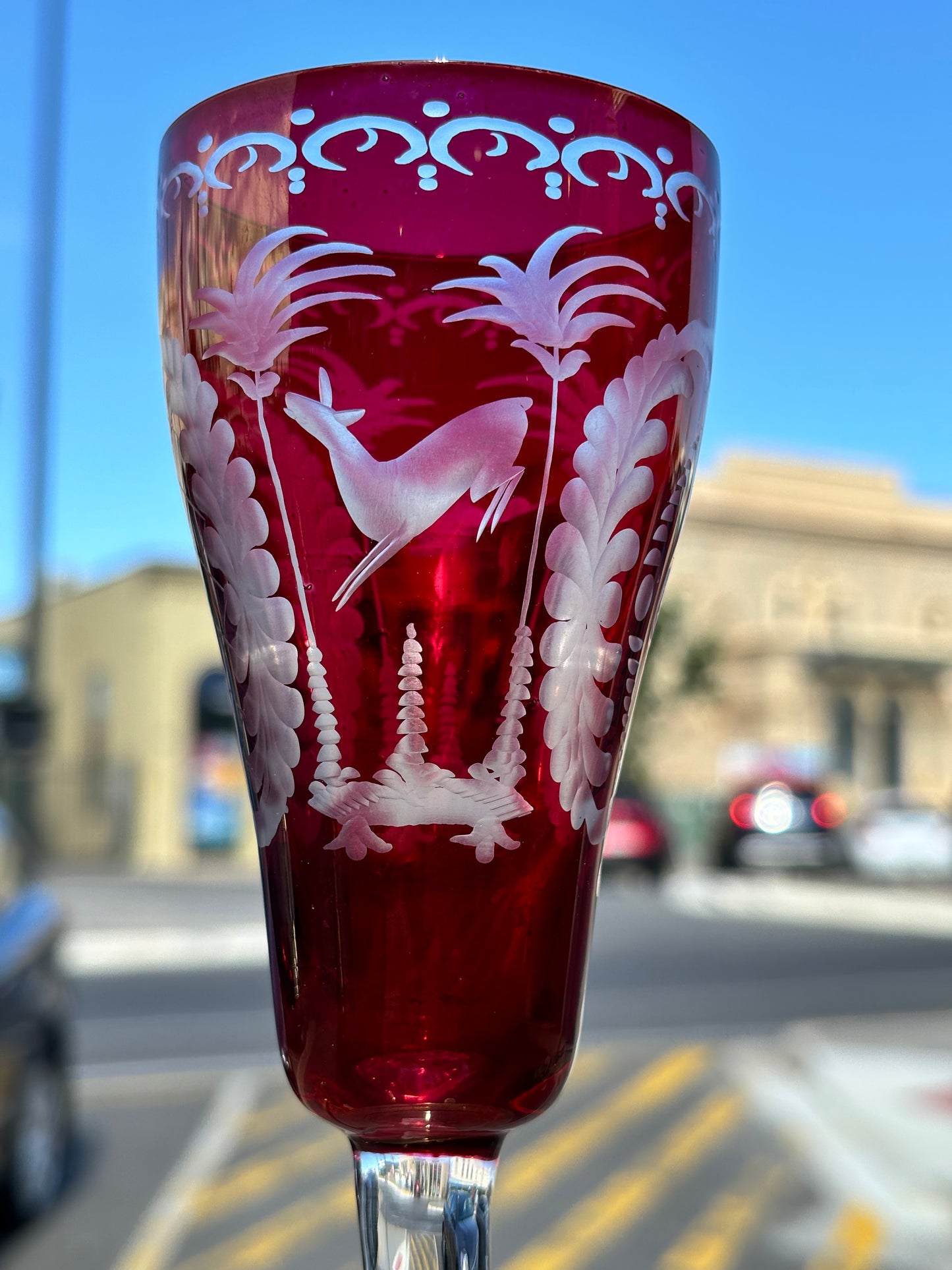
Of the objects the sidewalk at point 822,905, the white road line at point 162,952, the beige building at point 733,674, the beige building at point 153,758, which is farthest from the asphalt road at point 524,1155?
the beige building at point 153,758

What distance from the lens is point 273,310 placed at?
1.46 ft

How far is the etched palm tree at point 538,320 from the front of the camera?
44 centimetres

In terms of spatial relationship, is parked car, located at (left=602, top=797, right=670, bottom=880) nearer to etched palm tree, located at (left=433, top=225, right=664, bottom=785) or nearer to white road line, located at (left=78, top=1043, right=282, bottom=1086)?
white road line, located at (left=78, top=1043, right=282, bottom=1086)

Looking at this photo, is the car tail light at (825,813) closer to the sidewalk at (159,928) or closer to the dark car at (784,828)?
the dark car at (784,828)

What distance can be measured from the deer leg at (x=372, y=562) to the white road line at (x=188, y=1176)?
→ 12.9 ft

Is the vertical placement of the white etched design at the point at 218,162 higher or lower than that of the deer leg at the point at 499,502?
higher

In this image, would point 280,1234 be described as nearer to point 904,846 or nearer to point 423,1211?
point 423,1211

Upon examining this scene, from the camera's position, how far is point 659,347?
0.46 metres

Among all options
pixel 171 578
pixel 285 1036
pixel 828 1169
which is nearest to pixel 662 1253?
pixel 828 1169

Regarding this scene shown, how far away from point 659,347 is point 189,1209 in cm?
451

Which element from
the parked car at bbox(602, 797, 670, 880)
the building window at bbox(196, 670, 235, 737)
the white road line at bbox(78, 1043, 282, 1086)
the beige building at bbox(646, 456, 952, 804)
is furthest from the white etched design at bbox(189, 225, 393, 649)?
the beige building at bbox(646, 456, 952, 804)

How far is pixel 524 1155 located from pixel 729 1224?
96cm

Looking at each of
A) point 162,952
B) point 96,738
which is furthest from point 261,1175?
point 96,738

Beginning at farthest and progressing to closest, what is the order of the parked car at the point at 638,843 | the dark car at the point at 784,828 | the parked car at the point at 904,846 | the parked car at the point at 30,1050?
the dark car at the point at 784,828 → the parked car at the point at 904,846 → the parked car at the point at 638,843 → the parked car at the point at 30,1050
